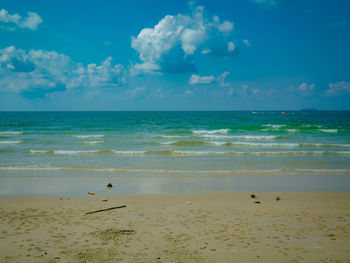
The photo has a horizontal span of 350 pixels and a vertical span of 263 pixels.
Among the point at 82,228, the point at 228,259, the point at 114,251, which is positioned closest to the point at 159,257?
the point at 114,251

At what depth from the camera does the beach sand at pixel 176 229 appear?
514 cm

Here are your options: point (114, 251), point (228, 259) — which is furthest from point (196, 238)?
point (114, 251)

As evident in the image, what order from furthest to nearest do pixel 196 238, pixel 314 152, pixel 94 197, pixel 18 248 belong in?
pixel 314 152, pixel 94 197, pixel 196 238, pixel 18 248

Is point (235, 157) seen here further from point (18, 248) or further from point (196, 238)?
point (18, 248)

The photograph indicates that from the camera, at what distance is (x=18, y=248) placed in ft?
17.5

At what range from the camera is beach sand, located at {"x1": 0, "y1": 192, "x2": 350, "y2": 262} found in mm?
5145

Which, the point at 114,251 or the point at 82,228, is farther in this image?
the point at 82,228

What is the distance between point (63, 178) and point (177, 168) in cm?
588

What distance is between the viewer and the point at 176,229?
6.40m

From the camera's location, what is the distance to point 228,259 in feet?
16.4

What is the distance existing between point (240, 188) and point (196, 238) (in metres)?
5.29

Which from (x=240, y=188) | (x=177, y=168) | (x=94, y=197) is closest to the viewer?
(x=94, y=197)

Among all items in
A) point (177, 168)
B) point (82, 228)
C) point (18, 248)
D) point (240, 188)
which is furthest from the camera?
point (177, 168)

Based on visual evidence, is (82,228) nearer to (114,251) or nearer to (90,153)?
(114,251)
